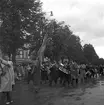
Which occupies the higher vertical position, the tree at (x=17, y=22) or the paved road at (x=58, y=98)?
the tree at (x=17, y=22)

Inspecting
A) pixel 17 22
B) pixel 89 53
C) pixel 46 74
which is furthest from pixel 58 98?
pixel 89 53

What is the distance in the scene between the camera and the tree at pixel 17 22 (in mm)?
37281

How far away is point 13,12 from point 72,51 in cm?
4886

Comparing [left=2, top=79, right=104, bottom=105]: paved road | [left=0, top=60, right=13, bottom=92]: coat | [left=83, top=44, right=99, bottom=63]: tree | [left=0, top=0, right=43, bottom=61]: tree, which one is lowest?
[left=2, top=79, right=104, bottom=105]: paved road

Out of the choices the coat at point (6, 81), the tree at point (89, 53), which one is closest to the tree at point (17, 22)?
the coat at point (6, 81)

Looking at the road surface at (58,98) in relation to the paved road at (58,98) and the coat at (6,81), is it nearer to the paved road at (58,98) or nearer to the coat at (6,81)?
the paved road at (58,98)

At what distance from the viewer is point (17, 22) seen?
127ft

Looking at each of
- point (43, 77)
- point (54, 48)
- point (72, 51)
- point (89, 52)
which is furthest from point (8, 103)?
point (89, 52)

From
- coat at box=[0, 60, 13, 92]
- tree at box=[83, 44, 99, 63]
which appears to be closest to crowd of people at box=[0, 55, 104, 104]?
coat at box=[0, 60, 13, 92]

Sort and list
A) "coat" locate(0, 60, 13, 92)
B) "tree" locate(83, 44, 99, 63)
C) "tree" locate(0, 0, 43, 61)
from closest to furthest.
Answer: "coat" locate(0, 60, 13, 92) < "tree" locate(0, 0, 43, 61) < "tree" locate(83, 44, 99, 63)

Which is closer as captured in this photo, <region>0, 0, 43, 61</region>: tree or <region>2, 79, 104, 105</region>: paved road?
<region>2, 79, 104, 105</region>: paved road

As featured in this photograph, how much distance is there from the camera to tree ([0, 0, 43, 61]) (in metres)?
37.3

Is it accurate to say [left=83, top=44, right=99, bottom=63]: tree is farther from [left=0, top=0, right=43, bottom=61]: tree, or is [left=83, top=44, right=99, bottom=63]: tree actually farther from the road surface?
the road surface

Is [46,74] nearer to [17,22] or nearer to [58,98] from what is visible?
[58,98]
